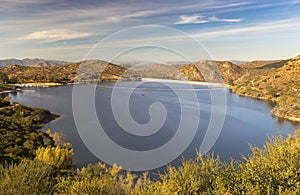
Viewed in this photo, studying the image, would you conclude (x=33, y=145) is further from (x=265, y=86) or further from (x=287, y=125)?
(x=265, y=86)

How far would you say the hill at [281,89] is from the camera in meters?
46.5

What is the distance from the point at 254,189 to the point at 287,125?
35.0 metres

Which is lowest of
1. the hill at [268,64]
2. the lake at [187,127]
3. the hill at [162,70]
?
the lake at [187,127]

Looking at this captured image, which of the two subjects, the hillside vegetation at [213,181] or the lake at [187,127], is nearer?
the hillside vegetation at [213,181]

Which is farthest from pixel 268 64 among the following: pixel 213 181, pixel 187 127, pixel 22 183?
pixel 22 183

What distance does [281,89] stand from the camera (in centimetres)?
6119

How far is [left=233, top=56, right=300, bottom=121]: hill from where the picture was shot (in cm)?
4647

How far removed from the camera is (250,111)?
47094 mm

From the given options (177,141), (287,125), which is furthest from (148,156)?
(287,125)

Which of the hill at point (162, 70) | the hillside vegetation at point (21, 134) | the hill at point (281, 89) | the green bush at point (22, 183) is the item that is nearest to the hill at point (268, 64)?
the hill at point (281, 89)

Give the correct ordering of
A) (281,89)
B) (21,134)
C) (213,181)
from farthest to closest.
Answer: (281,89) < (21,134) < (213,181)

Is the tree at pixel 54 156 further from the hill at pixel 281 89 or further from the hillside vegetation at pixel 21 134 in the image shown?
the hill at pixel 281 89

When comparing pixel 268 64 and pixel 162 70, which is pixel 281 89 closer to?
pixel 162 70

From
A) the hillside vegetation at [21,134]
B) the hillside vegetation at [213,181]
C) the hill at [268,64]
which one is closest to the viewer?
the hillside vegetation at [213,181]
